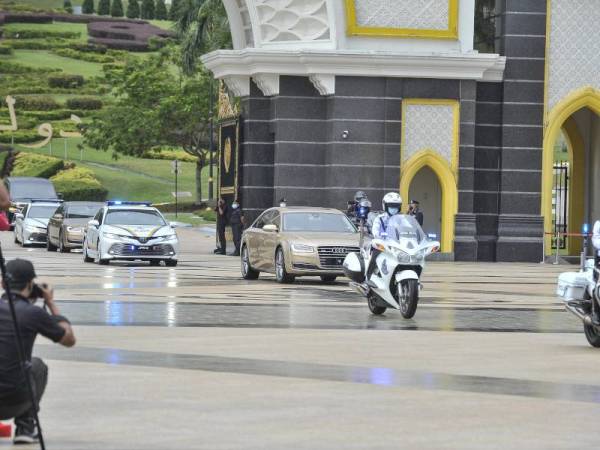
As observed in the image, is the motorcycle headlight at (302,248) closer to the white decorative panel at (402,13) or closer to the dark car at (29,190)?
the white decorative panel at (402,13)

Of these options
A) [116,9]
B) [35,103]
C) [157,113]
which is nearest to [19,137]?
[35,103]

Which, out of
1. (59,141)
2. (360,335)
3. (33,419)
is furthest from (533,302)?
(59,141)

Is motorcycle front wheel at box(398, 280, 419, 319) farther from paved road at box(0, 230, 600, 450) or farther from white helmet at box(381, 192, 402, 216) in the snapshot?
white helmet at box(381, 192, 402, 216)

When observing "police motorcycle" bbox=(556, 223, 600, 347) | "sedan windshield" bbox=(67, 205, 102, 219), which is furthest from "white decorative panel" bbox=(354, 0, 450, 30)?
"police motorcycle" bbox=(556, 223, 600, 347)

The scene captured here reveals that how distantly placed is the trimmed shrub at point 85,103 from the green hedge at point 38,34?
97.8ft

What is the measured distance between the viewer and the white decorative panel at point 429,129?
44.5 m

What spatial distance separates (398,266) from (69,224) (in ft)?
80.0

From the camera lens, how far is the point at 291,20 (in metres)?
44.4

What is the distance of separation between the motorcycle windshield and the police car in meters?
15.7

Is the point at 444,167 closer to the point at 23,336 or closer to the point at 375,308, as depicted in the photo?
the point at 375,308

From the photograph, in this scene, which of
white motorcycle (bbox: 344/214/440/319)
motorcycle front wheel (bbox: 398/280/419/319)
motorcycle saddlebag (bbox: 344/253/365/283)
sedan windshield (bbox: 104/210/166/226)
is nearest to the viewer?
motorcycle front wheel (bbox: 398/280/419/319)

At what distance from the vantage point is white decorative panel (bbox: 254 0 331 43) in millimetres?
44094

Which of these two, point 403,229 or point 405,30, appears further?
point 405,30

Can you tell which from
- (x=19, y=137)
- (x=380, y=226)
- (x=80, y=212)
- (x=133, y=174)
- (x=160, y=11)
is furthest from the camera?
(x=160, y=11)
